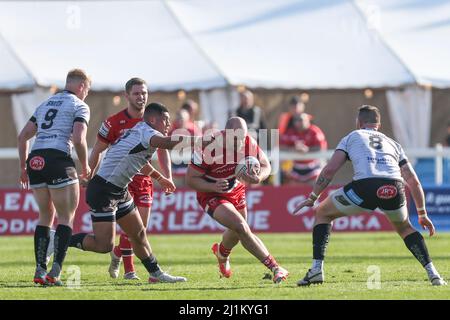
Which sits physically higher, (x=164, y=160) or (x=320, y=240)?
(x=164, y=160)

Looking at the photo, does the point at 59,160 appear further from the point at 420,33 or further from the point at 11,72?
the point at 420,33

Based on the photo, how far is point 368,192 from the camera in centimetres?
1106

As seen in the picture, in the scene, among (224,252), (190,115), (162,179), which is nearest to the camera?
(162,179)

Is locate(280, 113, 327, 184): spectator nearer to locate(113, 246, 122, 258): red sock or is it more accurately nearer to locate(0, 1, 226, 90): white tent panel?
locate(0, 1, 226, 90): white tent panel

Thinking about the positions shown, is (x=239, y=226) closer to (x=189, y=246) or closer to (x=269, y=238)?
(x=189, y=246)

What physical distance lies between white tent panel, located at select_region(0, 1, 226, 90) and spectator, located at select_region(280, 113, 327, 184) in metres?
3.78

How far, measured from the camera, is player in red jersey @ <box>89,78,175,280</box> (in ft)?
40.8

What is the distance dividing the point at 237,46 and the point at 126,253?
45.7ft

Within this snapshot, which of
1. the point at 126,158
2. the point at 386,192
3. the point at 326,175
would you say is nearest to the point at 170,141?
the point at 126,158

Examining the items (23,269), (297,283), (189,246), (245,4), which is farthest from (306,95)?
(297,283)

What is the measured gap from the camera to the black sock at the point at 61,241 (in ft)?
37.8

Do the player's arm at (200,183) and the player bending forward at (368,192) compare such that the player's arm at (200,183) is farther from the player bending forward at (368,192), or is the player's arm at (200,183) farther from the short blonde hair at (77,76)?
the short blonde hair at (77,76)

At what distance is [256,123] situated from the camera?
2189 cm

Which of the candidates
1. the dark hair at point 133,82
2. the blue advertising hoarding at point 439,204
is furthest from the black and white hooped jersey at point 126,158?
the blue advertising hoarding at point 439,204
